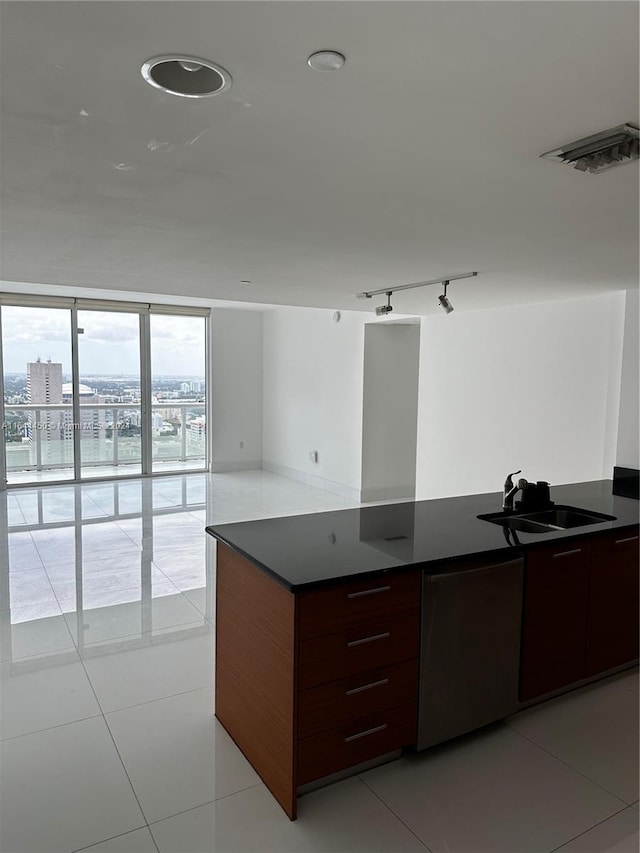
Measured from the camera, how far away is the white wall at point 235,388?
362 inches

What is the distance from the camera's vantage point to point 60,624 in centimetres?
358

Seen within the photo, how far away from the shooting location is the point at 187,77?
4.69 ft

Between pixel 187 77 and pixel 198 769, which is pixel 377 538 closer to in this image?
pixel 198 769

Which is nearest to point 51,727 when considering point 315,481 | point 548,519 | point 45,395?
point 548,519

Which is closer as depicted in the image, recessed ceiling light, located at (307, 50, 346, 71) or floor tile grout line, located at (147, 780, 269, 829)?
recessed ceiling light, located at (307, 50, 346, 71)

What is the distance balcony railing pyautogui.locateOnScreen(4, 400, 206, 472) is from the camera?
8.12m

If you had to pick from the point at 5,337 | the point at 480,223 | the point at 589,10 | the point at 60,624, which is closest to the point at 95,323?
the point at 5,337

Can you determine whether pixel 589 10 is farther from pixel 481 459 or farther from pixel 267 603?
pixel 481 459

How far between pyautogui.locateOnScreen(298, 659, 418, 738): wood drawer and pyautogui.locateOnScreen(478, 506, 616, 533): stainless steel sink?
1047 mm

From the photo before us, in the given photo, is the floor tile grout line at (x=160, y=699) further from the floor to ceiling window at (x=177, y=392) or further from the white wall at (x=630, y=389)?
the floor to ceiling window at (x=177, y=392)

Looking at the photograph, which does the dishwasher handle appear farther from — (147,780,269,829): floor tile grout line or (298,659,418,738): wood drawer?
(147,780,269,829): floor tile grout line

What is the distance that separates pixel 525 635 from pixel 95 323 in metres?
7.55

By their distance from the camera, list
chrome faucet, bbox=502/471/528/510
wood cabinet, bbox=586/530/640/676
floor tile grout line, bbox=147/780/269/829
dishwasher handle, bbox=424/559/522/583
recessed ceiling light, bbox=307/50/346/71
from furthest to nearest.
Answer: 1. chrome faucet, bbox=502/471/528/510
2. wood cabinet, bbox=586/530/640/676
3. dishwasher handle, bbox=424/559/522/583
4. floor tile grout line, bbox=147/780/269/829
5. recessed ceiling light, bbox=307/50/346/71

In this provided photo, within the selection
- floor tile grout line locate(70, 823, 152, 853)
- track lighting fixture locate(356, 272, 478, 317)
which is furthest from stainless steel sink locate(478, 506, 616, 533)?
floor tile grout line locate(70, 823, 152, 853)
